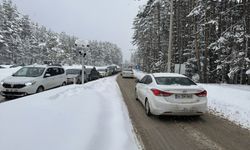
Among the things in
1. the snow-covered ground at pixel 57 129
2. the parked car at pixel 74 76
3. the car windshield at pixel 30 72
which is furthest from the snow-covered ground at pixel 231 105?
the parked car at pixel 74 76

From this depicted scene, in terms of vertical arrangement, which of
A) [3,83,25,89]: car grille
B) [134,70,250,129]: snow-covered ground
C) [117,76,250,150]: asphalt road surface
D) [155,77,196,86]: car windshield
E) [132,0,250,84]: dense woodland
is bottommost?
[117,76,250,150]: asphalt road surface

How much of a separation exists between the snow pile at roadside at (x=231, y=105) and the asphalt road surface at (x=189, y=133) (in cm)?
54

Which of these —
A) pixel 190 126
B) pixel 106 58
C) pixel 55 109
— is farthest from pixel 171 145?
pixel 106 58

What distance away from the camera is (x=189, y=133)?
6.14m

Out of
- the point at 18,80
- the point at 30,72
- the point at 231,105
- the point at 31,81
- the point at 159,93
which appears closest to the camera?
the point at 159,93

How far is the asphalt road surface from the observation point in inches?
204

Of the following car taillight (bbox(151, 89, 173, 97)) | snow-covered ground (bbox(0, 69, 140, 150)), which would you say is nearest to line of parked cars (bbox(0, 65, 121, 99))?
snow-covered ground (bbox(0, 69, 140, 150))

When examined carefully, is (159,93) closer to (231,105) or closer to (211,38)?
(231,105)

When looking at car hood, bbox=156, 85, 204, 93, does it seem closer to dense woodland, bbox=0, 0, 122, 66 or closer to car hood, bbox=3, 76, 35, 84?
car hood, bbox=3, 76, 35, 84

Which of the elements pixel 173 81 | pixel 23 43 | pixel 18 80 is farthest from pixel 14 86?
pixel 23 43

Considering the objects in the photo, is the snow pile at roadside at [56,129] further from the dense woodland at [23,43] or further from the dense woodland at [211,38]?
the dense woodland at [23,43]

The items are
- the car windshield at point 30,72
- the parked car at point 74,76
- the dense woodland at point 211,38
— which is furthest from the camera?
the parked car at point 74,76

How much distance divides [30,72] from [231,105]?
423 inches

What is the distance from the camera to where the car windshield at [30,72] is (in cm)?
1203
